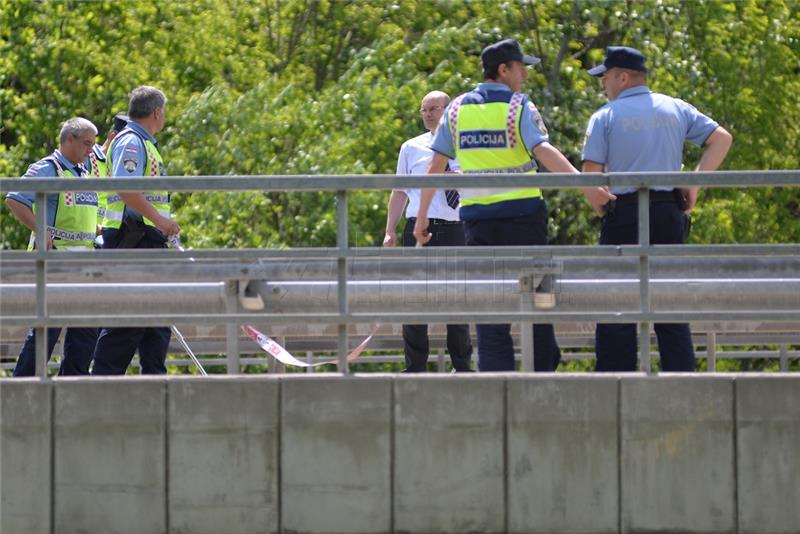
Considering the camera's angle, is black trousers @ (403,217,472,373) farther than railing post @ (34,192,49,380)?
Yes

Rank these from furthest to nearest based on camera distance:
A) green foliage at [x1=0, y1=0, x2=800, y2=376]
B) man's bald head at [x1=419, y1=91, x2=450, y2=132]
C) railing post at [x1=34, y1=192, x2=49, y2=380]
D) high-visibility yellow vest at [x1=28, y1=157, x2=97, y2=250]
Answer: green foliage at [x1=0, y1=0, x2=800, y2=376] → man's bald head at [x1=419, y1=91, x2=450, y2=132] → high-visibility yellow vest at [x1=28, y1=157, x2=97, y2=250] → railing post at [x1=34, y1=192, x2=49, y2=380]

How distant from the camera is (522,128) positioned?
771 centimetres

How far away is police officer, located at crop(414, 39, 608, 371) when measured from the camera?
7680mm

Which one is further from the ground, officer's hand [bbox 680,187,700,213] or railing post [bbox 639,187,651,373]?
officer's hand [bbox 680,187,700,213]

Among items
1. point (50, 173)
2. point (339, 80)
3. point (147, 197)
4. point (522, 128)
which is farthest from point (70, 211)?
point (339, 80)

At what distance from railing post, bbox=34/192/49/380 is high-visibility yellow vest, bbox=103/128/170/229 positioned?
4.51ft

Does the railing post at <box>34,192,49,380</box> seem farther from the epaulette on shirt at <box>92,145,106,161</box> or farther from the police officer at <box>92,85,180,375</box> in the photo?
the epaulette on shirt at <box>92,145,106,161</box>

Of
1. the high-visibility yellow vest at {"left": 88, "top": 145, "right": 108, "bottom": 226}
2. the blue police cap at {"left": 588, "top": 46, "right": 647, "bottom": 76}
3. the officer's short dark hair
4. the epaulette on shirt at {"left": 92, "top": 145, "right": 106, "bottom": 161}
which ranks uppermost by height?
A: the blue police cap at {"left": 588, "top": 46, "right": 647, "bottom": 76}

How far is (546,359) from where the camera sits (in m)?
7.77

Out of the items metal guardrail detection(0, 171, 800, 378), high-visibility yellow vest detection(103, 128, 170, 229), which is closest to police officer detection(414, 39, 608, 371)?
metal guardrail detection(0, 171, 800, 378)

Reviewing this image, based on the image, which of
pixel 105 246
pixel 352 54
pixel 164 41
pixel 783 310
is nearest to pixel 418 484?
pixel 783 310

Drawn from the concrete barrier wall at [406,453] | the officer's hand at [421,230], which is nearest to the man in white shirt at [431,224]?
the officer's hand at [421,230]

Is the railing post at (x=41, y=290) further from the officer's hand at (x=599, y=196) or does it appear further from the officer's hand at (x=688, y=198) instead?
the officer's hand at (x=688, y=198)

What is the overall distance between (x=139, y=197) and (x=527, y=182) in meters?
2.16
